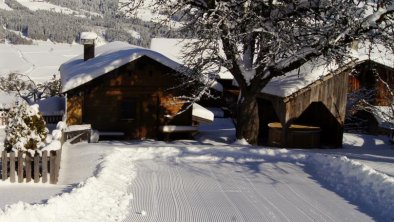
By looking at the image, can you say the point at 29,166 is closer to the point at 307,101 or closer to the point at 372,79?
the point at 307,101

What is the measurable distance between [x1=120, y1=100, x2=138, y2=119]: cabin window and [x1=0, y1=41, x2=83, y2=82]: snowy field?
79190mm

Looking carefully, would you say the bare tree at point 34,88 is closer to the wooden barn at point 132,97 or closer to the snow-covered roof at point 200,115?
the wooden barn at point 132,97

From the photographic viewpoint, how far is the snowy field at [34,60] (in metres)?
108

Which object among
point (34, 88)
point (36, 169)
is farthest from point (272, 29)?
point (34, 88)

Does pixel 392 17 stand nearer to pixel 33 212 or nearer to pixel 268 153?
pixel 268 153

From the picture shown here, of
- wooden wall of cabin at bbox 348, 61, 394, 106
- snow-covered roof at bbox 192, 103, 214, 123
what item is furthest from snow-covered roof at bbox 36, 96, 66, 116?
wooden wall of cabin at bbox 348, 61, 394, 106

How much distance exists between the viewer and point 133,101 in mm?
23141

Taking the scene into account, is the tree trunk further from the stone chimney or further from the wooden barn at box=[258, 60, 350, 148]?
the stone chimney

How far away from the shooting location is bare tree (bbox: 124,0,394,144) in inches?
664

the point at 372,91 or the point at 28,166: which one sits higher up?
→ the point at 372,91

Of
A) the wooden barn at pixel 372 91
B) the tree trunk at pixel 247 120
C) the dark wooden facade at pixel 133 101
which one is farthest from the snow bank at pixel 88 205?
the wooden barn at pixel 372 91

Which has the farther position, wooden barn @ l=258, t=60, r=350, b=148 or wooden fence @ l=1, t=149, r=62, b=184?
wooden barn @ l=258, t=60, r=350, b=148

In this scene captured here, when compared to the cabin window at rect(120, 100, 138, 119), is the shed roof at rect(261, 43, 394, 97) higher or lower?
higher

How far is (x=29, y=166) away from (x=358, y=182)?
8.41 m
